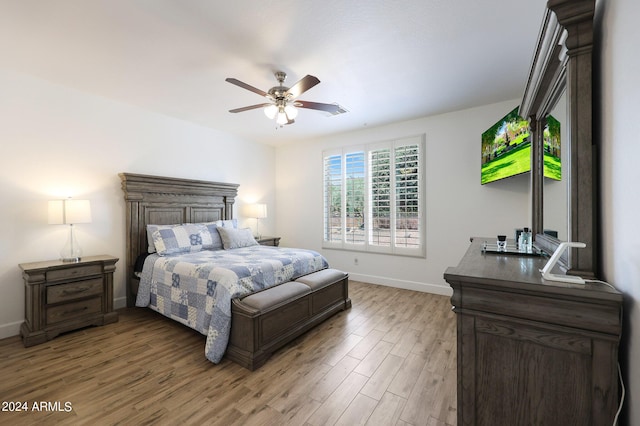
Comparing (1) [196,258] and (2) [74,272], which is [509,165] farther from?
(2) [74,272]

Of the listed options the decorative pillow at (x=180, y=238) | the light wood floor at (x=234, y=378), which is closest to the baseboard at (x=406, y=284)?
the light wood floor at (x=234, y=378)

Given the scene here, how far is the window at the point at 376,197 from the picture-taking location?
4.24 metres

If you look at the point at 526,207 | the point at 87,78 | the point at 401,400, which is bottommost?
the point at 401,400

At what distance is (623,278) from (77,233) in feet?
15.0

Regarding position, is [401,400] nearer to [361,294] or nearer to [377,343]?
[377,343]

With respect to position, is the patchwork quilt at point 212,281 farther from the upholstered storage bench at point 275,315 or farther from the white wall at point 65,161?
the white wall at point 65,161

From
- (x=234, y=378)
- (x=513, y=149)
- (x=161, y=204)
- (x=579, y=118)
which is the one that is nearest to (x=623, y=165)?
(x=579, y=118)

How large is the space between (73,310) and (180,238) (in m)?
1.26

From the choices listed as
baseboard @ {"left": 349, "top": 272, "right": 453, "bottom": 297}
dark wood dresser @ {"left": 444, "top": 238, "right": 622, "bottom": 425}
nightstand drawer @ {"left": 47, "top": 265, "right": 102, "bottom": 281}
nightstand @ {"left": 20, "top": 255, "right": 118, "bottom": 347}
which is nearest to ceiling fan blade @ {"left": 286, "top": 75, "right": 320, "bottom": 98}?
dark wood dresser @ {"left": 444, "top": 238, "right": 622, "bottom": 425}

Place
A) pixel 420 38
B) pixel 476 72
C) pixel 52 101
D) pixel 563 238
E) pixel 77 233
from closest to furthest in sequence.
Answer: pixel 563 238
pixel 420 38
pixel 476 72
pixel 52 101
pixel 77 233

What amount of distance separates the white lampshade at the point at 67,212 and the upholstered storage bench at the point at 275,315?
2045 mm

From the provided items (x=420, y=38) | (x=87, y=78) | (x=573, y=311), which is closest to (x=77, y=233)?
(x=87, y=78)

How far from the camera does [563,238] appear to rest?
1.32m

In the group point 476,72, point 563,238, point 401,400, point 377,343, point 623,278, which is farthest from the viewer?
point 476,72
